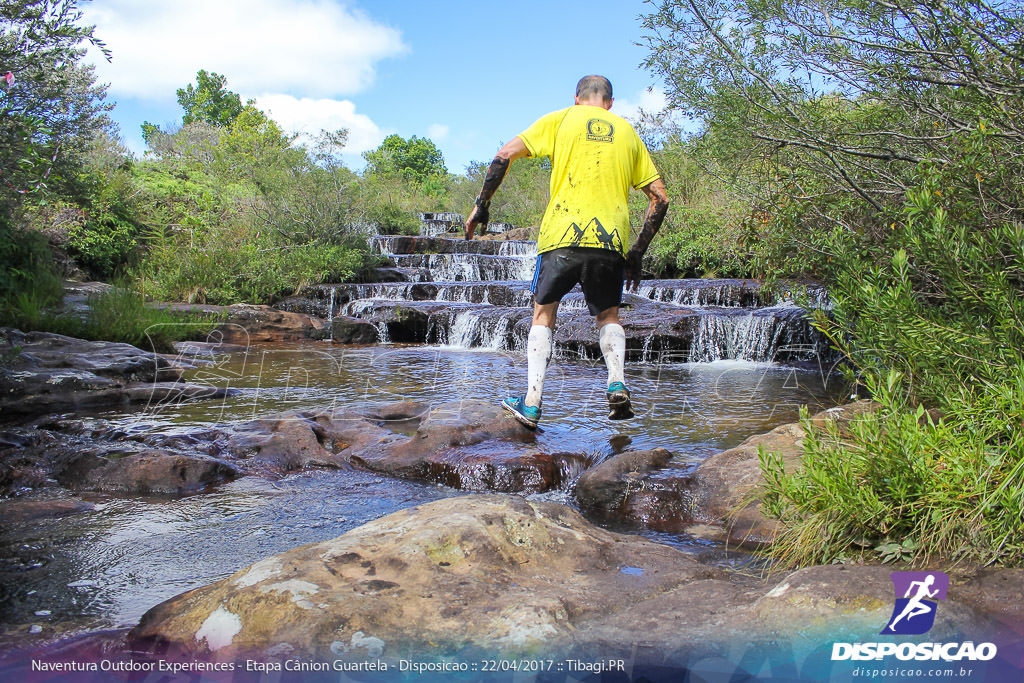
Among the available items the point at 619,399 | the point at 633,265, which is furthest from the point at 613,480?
the point at 633,265

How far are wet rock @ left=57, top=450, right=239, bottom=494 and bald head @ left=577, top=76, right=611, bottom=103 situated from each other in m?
3.25

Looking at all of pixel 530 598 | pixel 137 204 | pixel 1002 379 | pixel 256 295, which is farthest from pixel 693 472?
pixel 137 204

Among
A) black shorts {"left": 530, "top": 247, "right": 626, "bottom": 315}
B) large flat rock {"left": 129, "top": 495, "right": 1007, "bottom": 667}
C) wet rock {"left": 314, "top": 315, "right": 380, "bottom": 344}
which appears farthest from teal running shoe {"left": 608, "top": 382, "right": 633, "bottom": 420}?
wet rock {"left": 314, "top": 315, "right": 380, "bottom": 344}

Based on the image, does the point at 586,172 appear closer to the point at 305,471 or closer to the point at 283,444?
the point at 305,471

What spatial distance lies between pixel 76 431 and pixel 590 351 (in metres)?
6.93

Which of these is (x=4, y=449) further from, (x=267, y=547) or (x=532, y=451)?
(x=532, y=451)

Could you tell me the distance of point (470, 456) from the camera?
4402mm

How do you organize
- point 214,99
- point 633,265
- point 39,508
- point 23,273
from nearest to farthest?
point 39,508, point 633,265, point 23,273, point 214,99

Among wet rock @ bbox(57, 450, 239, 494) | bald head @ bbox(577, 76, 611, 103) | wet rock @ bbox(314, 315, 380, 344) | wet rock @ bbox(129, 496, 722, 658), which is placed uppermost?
bald head @ bbox(577, 76, 611, 103)

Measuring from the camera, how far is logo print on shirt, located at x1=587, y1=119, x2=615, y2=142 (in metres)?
4.44

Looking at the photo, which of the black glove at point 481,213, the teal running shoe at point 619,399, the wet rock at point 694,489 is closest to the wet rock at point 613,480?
the wet rock at point 694,489

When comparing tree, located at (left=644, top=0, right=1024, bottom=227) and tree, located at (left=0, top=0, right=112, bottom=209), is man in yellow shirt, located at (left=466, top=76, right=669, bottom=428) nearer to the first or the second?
tree, located at (left=644, top=0, right=1024, bottom=227)

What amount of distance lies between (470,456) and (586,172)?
1902 millimetres

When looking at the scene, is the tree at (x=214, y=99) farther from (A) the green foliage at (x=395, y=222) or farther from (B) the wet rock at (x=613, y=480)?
(B) the wet rock at (x=613, y=480)
